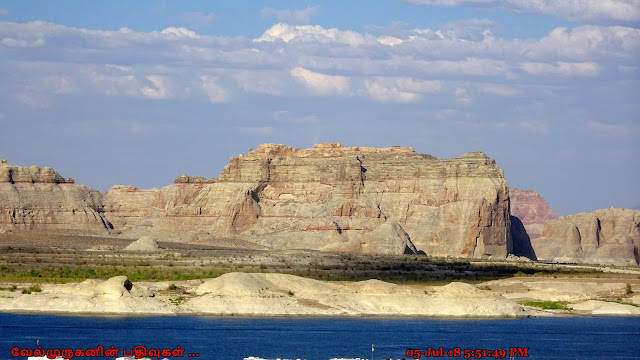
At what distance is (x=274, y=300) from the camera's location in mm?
70688

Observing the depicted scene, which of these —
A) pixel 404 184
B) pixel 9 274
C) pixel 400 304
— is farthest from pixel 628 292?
pixel 404 184

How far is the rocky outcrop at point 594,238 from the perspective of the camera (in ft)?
530

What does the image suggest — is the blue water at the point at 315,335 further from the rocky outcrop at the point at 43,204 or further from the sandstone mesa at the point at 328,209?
the rocky outcrop at the point at 43,204

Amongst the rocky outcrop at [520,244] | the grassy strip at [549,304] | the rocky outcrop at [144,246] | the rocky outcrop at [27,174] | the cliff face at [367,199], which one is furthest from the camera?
the rocky outcrop at [27,174]

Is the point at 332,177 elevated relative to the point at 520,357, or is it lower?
elevated

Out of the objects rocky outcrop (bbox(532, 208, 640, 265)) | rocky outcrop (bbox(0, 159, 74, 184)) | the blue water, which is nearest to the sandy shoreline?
the blue water

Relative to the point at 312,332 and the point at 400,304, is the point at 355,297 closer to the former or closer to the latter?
the point at 400,304

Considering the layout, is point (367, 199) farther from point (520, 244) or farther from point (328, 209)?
point (520, 244)

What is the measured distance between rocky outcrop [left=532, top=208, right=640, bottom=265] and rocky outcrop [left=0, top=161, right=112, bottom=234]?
205 feet

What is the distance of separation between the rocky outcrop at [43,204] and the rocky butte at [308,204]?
0.55 feet

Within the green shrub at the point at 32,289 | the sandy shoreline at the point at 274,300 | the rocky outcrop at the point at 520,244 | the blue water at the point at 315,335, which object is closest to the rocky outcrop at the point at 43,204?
the rocky outcrop at the point at 520,244

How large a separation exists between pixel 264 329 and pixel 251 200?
10859 centimetres

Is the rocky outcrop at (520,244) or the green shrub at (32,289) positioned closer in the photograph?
the green shrub at (32,289)

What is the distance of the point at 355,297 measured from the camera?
72.6 meters
